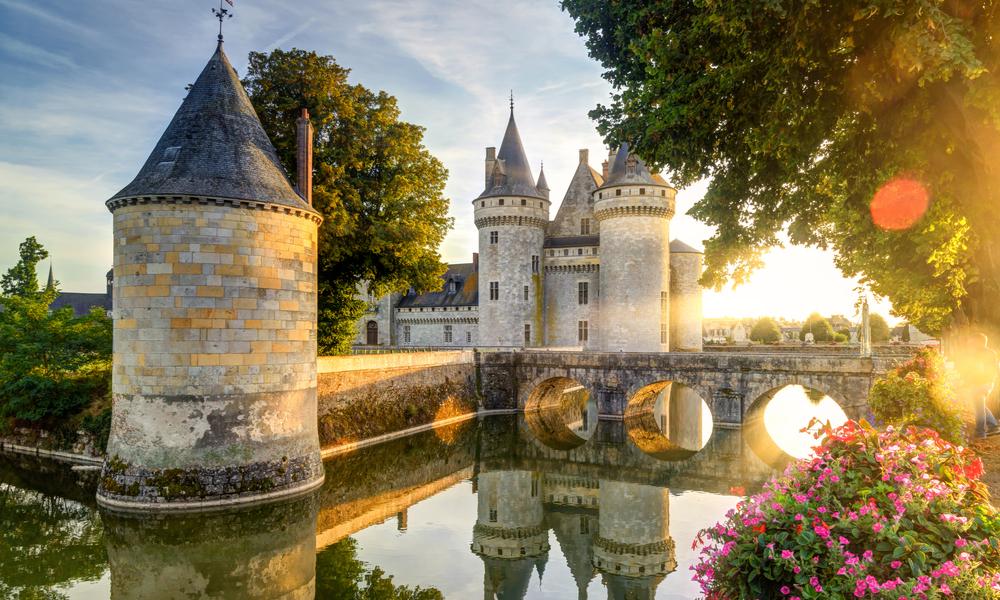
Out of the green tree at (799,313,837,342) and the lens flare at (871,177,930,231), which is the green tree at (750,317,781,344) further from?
the lens flare at (871,177,930,231)

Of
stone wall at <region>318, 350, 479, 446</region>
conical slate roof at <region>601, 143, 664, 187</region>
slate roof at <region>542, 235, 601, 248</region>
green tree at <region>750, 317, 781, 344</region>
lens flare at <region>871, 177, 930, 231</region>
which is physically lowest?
stone wall at <region>318, 350, 479, 446</region>

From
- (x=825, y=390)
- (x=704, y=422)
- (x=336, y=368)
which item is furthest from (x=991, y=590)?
(x=704, y=422)

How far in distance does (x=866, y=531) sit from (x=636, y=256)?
97.1 ft

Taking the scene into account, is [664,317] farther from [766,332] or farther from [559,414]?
[766,332]

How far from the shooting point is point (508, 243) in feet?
116

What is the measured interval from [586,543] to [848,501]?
859cm

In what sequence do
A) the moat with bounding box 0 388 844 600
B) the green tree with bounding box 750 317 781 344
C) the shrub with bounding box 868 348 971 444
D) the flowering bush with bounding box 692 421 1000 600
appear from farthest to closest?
the green tree with bounding box 750 317 781 344 → the shrub with bounding box 868 348 971 444 → the moat with bounding box 0 388 844 600 → the flowering bush with bounding box 692 421 1000 600

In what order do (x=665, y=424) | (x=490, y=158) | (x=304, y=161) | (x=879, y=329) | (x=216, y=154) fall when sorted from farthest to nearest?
(x=879, y=329) → (x=490, y=158) → (x=665, y=424) → (x=304, y=161) → (x=216, y=154)

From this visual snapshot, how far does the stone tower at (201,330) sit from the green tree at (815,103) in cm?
749

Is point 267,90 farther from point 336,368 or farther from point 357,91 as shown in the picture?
point 336,368

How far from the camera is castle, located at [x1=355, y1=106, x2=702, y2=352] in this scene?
108 ft

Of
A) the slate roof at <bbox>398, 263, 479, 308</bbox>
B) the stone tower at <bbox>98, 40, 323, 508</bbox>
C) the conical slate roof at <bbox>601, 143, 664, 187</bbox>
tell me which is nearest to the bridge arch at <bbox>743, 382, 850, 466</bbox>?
the stone tower at <bbox>98, 40, 323, 508</bbox>

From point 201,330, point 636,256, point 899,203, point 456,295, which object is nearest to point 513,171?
point 636,256

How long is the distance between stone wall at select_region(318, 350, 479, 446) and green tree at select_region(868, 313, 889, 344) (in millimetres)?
40614
